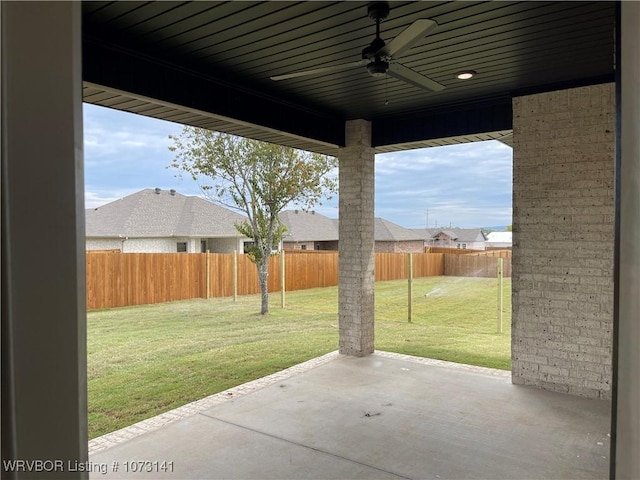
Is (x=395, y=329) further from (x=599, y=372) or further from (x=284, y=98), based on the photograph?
(x=284, y=98)

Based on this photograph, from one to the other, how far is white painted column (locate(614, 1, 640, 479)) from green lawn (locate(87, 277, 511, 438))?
4063 mm

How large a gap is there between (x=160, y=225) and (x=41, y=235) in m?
16.0

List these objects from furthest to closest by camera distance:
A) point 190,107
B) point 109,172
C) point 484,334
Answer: point 109,172 → point 484,334 → point 190,107

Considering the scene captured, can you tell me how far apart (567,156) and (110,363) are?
6284 mm

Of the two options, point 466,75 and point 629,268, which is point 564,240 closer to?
point 466,75

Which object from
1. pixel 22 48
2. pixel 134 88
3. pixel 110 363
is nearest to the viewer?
pixel 22 48

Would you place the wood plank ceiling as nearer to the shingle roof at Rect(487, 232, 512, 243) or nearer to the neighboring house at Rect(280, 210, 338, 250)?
the neighboring house at Rect(280, 210, 338, 250)

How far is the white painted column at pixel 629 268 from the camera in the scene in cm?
73

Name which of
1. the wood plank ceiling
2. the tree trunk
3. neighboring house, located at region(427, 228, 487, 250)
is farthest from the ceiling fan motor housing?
neighboring house, located at region(427, 228, 487, 250)

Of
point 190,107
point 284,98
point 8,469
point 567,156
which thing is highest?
point 284,98

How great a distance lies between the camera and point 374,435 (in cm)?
350

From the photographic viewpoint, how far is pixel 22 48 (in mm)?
752

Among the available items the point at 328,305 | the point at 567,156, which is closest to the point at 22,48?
the point at 567,156

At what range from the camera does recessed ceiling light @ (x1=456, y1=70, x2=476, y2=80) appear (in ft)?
12.8
